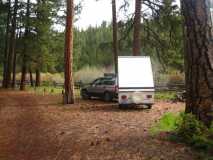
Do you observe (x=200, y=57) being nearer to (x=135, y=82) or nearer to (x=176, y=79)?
(x=135, y=82)

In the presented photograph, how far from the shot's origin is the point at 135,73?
2125cm

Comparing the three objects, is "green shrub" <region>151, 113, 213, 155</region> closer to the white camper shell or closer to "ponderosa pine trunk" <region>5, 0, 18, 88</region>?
the white camper shell

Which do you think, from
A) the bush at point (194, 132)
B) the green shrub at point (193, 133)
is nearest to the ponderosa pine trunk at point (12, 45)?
the green shrub at point (193, 133)

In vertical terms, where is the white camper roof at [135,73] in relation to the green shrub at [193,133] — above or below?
above

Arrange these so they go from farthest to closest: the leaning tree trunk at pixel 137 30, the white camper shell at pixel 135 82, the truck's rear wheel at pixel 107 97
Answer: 1. the leaning tree trunk at pixel 137 30
2. the truck's rear wheel at pixel 107 97
3. the white camper shell at pixel 135 82

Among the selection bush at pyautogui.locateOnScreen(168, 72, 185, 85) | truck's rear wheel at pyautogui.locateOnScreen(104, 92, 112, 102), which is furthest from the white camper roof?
bush at pyautogui.locateOnScreen(168, 72, 185, 85)

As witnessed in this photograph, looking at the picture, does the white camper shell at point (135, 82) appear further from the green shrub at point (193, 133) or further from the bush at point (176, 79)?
the bush at point (176, 79)

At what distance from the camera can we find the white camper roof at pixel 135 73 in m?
20.8

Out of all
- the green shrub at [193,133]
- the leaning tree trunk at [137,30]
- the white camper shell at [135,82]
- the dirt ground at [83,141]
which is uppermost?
the leaning tree trunk at [137,30]

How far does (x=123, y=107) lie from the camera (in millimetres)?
21453

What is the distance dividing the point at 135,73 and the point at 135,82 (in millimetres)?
558

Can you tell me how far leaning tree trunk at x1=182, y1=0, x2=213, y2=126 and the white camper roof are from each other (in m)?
11.0

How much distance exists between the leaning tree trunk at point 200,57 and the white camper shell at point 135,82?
35.5 ft

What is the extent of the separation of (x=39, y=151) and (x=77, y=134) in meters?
2.04
